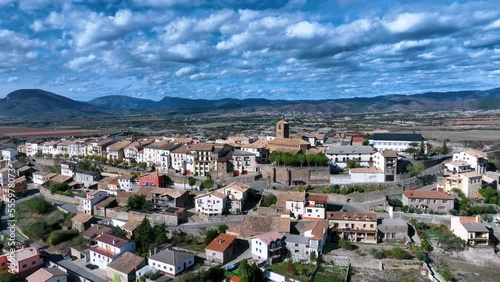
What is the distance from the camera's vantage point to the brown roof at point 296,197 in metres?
39.7

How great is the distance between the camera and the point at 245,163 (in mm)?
51469

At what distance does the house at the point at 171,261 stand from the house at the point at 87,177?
93.1 feet

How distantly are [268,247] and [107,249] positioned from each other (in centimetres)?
1510

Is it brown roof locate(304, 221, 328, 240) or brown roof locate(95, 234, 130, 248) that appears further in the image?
brown roof locate(95, 234, 130, 248)

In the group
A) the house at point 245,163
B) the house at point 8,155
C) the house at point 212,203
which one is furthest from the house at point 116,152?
the house at point 212,203

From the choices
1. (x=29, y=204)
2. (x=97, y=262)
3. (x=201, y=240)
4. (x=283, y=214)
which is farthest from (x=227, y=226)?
(x=29, y=204)

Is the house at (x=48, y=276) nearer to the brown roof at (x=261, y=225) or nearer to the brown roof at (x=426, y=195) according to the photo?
the brown roof at (x=261, y=225)

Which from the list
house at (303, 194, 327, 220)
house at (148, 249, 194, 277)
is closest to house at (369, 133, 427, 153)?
house at (303, 194, 327, 220)

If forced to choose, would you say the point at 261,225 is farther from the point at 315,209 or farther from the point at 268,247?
the point at 315,209

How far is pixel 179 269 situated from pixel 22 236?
2220 centimetres

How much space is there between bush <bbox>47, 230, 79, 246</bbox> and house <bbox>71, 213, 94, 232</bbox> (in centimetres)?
76

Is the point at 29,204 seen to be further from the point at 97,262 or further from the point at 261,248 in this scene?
the point at 261,248

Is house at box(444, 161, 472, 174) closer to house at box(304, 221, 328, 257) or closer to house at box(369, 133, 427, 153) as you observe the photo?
house at box(369, 133, 427, 153)

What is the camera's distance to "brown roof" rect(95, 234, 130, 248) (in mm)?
34875
